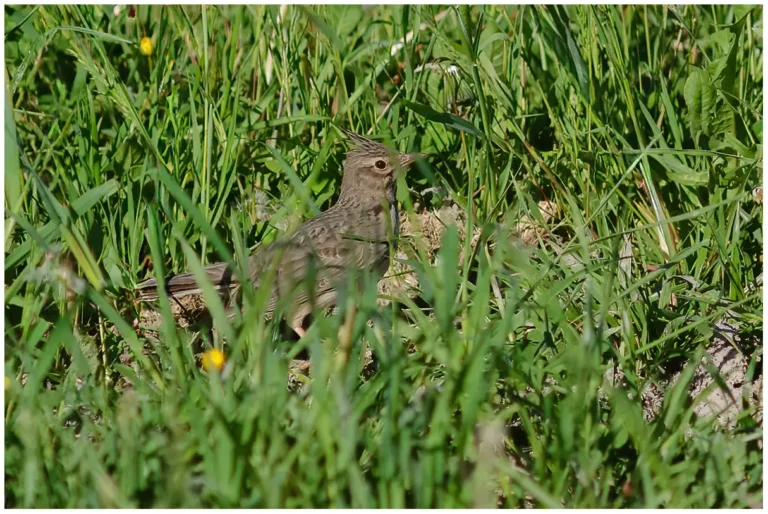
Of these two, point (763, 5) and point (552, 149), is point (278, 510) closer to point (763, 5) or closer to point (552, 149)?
Answer: point (552, 149)

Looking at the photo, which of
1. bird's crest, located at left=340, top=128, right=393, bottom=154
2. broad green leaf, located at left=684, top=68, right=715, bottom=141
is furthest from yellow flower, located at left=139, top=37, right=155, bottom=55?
broad green leaf, located at left=684, top=68, right=715, bottom=141

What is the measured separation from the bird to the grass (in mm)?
157

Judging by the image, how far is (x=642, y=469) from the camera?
9.91 feet

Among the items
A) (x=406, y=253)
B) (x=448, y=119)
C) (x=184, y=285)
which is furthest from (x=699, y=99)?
(x=184, y=285)

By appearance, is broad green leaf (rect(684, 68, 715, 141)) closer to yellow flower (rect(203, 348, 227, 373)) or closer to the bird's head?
the bird's head

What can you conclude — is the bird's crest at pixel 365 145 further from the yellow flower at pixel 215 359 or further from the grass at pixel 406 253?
the yellow flower at pixel 215 359

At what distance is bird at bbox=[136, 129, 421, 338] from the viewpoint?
4.68 meters

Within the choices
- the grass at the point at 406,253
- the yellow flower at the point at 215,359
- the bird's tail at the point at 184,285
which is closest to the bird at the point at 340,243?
the bird's tail at the point at 184,285

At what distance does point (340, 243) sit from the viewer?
17.2 feet

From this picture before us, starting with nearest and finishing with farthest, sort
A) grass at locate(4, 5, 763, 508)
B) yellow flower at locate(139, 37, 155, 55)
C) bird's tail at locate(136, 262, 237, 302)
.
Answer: grass at locate(4, 5, 763, 508) < bird's tail at locate(136, 262, 237, 302) < yellow flower at locate(139, 37, 155, 55)

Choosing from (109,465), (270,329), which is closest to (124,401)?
(109,465)

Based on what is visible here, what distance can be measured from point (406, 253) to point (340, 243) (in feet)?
2.64

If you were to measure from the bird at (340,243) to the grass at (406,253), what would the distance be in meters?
0.16

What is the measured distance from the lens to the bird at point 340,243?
4.68 m
